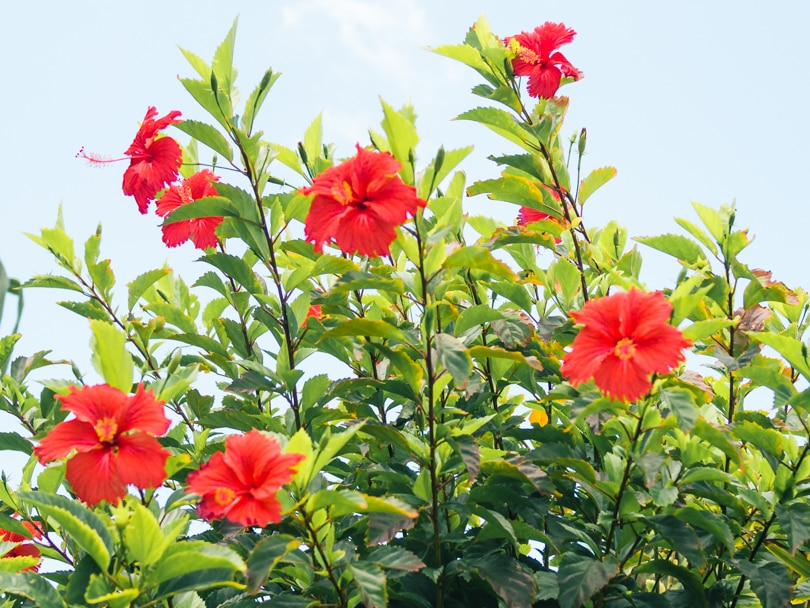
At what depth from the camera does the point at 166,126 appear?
116 inches

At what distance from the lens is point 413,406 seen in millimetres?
2650

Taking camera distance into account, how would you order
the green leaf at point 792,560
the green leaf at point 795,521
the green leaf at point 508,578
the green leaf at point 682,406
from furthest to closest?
the green leaf at point 792,560 → the green leaf at point 795,521 → the green leaf at point 508,578 → the green leaf at point 682,406

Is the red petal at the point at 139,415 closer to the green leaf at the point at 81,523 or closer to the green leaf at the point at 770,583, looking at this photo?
the green leaf at the point at 81,523

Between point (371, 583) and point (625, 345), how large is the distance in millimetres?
790

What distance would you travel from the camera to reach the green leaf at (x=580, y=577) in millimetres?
2150

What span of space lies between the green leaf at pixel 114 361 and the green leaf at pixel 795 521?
173cm

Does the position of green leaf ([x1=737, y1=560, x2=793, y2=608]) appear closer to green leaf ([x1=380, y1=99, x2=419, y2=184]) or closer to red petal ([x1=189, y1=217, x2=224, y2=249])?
green leaf ([x1=380, y1=99, x2=419, y2=184])

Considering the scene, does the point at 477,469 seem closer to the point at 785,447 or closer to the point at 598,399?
the point at 598,399

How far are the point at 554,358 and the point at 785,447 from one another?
0.71m

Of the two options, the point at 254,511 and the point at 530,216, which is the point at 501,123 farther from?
the point at 254,511

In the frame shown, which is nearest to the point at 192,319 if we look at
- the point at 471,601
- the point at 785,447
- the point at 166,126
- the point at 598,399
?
the point at 166,126

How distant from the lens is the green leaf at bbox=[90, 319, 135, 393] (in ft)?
6.62

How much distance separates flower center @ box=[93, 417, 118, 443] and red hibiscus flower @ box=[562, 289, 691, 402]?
103 cm

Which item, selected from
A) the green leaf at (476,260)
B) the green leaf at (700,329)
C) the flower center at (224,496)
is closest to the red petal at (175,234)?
the green leaf at (476,260)
